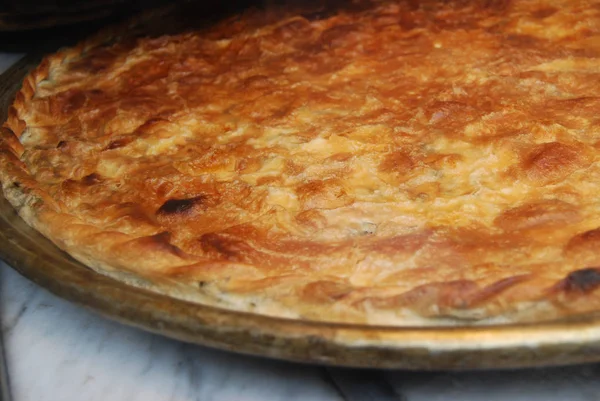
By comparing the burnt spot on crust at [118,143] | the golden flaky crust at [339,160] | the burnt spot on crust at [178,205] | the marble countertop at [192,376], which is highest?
the burnt spot on crust at [118,143]

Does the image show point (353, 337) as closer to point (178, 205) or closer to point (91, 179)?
point (178, 205)

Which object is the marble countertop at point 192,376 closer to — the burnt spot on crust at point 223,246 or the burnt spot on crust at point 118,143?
the burnt spot on crust at point 223,246

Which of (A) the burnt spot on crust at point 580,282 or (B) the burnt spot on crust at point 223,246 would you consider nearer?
(A) the burnt spot on crust at point 580,282

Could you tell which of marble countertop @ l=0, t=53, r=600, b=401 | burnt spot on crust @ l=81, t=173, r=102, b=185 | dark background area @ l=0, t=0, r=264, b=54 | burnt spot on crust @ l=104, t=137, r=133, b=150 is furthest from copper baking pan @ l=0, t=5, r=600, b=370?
dark background area @ l=0, t=0, r=264, b=54

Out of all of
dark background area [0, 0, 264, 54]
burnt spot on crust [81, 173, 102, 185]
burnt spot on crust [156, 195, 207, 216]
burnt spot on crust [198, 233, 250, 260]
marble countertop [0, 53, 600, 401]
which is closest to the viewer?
marble countertop [0, 53, 600, 401]

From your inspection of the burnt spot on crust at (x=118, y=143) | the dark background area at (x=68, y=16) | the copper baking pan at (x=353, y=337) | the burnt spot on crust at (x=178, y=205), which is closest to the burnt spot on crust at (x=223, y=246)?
the burnt spot on crust at (x=178, y=205)

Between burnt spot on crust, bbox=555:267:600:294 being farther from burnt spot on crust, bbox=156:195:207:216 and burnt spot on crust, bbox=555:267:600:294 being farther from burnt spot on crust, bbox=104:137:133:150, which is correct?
burnt spot on crust, bbox=104:137:133:150

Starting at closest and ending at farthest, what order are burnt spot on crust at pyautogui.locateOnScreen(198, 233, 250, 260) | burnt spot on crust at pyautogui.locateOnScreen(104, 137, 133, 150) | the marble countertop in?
the marble countertop < burnt spot on crust at pyautogui.locateOnScreen(198, 233, 250, 260) < burnt spot on crust at pyautogui.locateOnScreen(104, 137, 133, 150)
